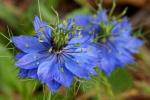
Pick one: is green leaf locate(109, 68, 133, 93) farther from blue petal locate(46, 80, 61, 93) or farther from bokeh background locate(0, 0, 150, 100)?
blue petal locate(46, 80, 61, 93)

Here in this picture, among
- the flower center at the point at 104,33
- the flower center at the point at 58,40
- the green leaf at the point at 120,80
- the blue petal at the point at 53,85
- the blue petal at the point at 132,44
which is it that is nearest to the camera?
the blue petal at the point at 53,85

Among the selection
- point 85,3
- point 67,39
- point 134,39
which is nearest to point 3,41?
point 85,3

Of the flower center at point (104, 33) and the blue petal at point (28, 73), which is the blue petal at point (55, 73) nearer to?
the blue petal at point (28, 73)

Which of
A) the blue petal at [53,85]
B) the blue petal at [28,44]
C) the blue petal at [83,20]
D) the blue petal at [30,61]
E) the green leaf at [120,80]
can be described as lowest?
the green leaf at [120,80]

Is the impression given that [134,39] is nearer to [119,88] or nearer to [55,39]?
[119,88]

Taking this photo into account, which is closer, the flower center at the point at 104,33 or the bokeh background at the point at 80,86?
the flower center at the point at 104,33

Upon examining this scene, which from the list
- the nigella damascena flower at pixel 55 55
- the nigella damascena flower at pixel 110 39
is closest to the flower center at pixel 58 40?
the nigella damascena flower at pixel 55 55

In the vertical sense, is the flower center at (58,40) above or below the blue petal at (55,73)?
above
